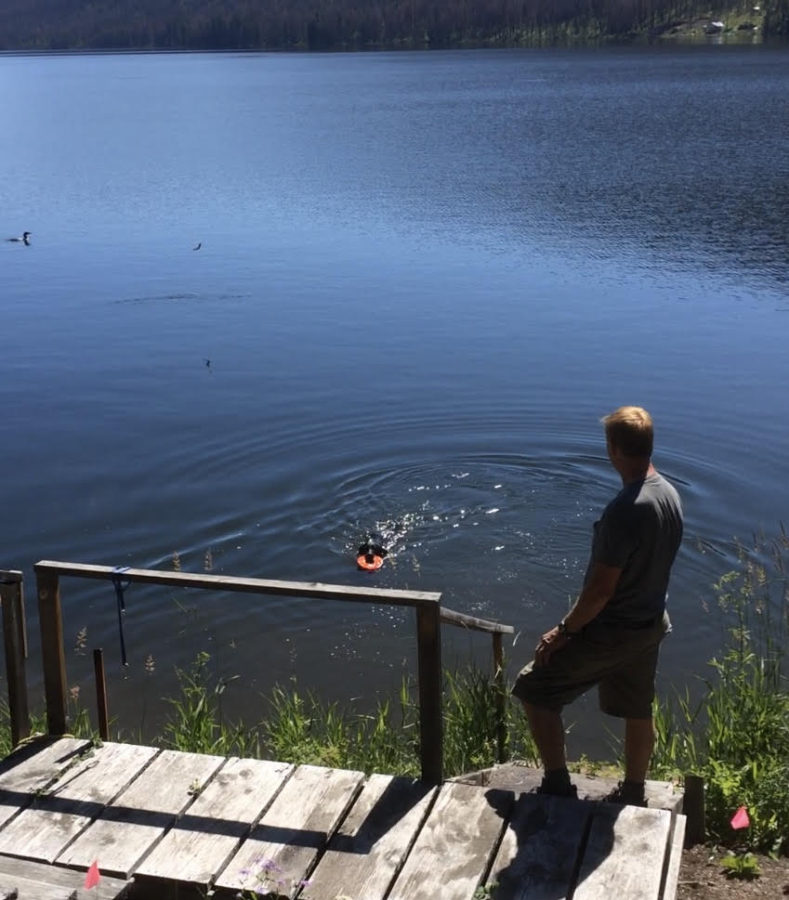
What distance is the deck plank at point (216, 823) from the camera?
203 inches

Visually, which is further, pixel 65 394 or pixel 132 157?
pixel 132 157

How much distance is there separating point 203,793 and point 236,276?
20.4 m

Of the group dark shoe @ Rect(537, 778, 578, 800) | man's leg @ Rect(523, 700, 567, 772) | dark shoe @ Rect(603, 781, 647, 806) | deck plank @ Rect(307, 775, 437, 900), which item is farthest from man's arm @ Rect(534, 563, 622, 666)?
deck plank @ Rect(307, 775, 437, 900)

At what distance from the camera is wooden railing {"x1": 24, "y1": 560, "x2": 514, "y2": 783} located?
18.5 ft

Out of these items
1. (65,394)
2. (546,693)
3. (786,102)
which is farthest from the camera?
(786,102)

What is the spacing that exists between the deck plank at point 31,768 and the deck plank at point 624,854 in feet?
8.61

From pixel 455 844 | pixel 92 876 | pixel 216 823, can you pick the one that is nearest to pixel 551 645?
pixel 455 844

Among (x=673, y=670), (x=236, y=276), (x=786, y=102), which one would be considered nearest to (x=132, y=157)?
(x=236, y=276)

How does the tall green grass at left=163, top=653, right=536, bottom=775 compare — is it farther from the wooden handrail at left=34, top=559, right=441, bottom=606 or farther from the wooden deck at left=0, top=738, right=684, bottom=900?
the wooden handrail at left=34, top=559, right=441, bottom=606

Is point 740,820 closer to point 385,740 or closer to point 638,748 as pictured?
point 638,748

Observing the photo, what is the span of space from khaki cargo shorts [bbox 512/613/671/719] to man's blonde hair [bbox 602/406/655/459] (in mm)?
820

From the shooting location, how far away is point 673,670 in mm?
9680

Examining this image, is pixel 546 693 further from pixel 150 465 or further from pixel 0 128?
pixel 0 128

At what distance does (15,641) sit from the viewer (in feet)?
20.5
